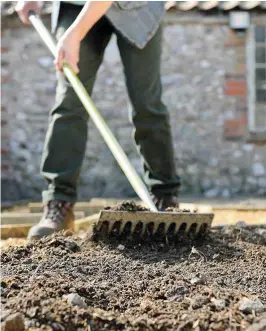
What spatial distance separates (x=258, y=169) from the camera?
9375 millimetres

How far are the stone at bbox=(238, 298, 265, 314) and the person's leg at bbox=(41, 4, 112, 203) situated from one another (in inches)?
70.2

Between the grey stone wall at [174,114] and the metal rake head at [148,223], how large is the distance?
6.12m

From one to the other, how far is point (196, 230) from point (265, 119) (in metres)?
6.93

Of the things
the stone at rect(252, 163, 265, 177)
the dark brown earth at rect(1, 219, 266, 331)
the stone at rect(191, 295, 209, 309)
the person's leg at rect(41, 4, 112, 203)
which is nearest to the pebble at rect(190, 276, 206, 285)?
the dark brown earth at rect(1, 219, 266, 331)

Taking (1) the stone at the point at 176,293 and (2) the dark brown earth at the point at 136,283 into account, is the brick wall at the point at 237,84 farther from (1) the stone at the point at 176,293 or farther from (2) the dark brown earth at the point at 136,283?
(1) the stone at the point at 176,293

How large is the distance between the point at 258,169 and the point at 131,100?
18.6 ft

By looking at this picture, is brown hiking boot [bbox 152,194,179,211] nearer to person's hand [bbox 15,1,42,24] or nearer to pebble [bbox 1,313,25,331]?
person's hand [bbox 15,1,42,24]

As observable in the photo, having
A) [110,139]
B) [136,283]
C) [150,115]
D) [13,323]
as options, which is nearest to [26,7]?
[150,115]

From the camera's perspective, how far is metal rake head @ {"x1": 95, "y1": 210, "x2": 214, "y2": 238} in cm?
304

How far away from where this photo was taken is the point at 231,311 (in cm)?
208

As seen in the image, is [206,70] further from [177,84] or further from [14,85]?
[14,85]

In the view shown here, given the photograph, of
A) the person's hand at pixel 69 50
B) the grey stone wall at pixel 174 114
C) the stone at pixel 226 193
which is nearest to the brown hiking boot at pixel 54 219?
the person's hand at pixel 69 50

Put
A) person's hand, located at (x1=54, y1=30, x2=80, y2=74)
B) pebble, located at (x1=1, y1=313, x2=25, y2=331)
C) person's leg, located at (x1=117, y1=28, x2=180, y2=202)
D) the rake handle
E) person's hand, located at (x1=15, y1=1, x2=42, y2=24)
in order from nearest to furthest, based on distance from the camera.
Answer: pebble, located at (x1=1, y1=313, x2=25, y2=331), the rake handle, person's hand, located at (x1=54, y1=30, x2=80, y2=74), person's leg, located at (x1=117, y1=28, x2=180, y2=202), person's hand, located at (x1=15, y1=1, x2=42, y2=24)

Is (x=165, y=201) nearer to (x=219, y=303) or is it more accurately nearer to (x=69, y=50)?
(x=69, y=50)
